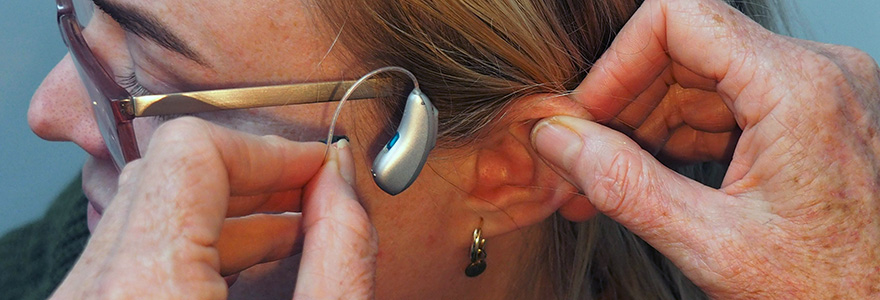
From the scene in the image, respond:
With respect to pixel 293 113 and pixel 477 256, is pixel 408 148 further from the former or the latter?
pixel 477 256

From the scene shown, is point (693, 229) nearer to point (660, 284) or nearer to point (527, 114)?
point (527, 114)

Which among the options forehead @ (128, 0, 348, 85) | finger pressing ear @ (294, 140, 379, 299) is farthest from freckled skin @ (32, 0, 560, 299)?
finger pressing ear @ (294, 140, 379, 299)

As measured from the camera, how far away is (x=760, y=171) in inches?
41.3

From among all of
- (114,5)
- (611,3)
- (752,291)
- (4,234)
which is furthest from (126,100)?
(4,234)

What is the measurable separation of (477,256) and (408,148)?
1.36ft

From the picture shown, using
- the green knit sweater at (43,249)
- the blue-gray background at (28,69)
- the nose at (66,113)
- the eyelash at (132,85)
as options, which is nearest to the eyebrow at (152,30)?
the eyelash at (132,85)

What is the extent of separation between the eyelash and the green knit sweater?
1170 mm

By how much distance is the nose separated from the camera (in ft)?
4.86

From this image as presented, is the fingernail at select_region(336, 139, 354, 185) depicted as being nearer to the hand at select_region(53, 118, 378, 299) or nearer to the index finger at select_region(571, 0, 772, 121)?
the hand at select_region(53, 118, 378, 299)

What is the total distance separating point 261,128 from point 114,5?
0.29 meters

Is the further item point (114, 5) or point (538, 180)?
point (538, 180)

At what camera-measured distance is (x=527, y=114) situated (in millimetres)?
1210

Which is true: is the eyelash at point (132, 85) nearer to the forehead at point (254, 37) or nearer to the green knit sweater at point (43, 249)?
the forehead at point (254, 37)

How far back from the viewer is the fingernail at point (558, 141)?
1.10 metres
